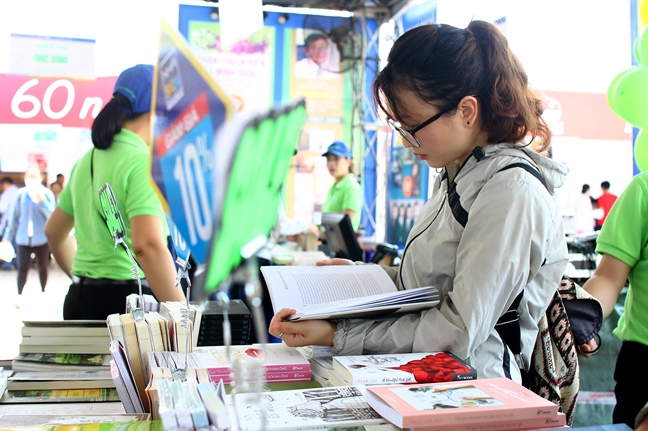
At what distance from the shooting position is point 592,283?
62.9 inches

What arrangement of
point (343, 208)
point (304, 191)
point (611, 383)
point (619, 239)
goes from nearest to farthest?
point (619, 239) → point (611, 383) → point (343, 208) → point (304, 191)

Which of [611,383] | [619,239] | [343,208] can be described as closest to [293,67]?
[343,208]

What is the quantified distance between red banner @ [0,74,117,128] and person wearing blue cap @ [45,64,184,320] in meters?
3.18

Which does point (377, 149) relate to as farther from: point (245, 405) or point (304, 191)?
point (245, 405)

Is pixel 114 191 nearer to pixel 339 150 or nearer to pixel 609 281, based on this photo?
pixel 609 281

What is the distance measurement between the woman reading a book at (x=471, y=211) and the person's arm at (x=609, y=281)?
52 centimetres

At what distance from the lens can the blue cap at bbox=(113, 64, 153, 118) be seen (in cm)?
157

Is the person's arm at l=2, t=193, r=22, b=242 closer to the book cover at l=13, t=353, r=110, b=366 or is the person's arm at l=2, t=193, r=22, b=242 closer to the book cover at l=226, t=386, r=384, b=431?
the book cover at l=13, t=353, r=110, b=366

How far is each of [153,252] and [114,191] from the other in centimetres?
30

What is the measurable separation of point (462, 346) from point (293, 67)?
18.9 feet

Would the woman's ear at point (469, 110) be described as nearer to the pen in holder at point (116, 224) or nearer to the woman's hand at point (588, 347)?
the woman's hand at point (588, 347)

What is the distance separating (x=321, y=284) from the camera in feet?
4.01

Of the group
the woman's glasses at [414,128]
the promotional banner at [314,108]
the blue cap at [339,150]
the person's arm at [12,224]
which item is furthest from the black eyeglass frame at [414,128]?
the promotional banner at [314,108]

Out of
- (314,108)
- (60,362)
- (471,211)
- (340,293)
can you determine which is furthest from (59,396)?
(314,108)
